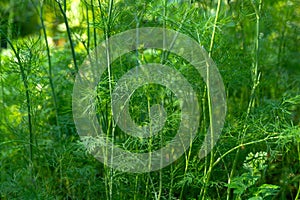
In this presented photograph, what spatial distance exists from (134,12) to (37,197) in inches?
23.1

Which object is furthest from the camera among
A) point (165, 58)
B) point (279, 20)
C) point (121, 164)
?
point (279, 20)

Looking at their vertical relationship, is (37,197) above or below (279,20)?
below

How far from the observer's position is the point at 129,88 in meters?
1.44

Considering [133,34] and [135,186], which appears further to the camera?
[133,34]

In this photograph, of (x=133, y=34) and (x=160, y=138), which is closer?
(x=160, y=138)

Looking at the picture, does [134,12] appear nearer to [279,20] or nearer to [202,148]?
[202,148]

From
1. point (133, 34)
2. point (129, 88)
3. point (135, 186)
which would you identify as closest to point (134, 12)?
point (133, 34)

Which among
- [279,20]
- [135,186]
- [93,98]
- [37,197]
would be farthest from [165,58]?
[279,20]

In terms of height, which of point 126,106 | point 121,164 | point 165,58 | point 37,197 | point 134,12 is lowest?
point 37,197

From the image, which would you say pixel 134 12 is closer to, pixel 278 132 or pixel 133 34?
pixel 133 34

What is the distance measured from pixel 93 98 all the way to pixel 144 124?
0.19 meters

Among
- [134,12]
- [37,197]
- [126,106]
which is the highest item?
[134,12]

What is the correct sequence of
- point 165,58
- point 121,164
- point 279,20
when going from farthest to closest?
point 279,20 → point 165,58 → point 121,164

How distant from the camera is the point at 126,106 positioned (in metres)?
1.47
